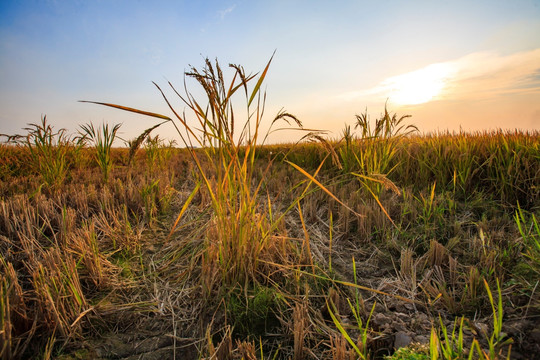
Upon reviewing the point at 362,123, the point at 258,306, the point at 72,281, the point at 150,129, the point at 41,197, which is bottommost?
the point at 258,306

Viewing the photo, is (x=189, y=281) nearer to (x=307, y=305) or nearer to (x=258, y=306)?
(x=258, y=306)

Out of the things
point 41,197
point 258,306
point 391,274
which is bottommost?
point 391,274

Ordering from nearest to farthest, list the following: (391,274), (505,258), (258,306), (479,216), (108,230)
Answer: (258,306) → (505,258) → (391,274) → (108,230) → (479,216)

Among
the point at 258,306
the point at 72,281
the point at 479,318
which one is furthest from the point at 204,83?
the point at 479,318

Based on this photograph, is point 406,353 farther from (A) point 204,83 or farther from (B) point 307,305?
(A) point 204,83

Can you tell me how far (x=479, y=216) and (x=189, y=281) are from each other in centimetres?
318

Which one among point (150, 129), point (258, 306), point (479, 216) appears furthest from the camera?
point (479, 216)

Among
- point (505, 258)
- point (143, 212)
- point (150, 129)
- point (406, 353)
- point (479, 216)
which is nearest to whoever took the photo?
point (406, 353)

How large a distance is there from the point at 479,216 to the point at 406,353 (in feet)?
8.51

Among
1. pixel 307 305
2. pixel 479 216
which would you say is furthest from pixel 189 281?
pixel 479 216

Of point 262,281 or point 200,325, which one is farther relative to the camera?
point 262,281

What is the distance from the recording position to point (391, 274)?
2020 millimetres

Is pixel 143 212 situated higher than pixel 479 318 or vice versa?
pixel 143 212

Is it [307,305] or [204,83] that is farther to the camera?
[307,305]
